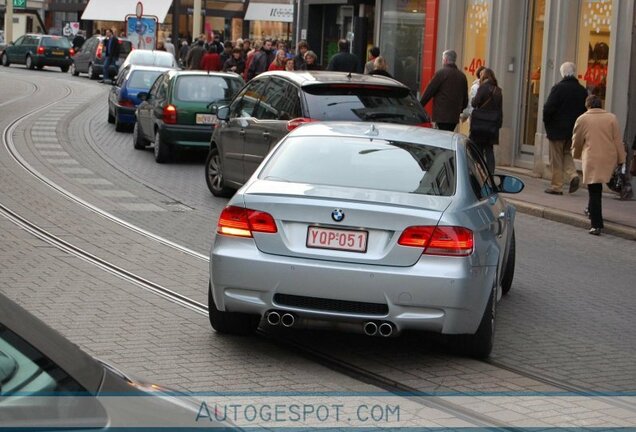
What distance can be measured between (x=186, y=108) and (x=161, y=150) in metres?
0.82

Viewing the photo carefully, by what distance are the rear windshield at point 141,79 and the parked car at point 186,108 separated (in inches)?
201

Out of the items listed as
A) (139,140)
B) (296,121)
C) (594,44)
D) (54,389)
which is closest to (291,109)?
(296,121)

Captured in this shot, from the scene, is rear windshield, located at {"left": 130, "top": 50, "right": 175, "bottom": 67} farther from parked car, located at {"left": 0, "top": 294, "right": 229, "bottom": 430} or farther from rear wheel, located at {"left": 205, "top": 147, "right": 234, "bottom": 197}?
parked car, located at {"left": 0, "top": 294, "right": 229, "bottom": 430}

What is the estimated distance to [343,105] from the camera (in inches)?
557

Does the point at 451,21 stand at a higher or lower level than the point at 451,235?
higher

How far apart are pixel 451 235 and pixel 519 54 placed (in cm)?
1563

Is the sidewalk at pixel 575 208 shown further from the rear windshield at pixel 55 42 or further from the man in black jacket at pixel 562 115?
the rear windshield at pixel 55 42

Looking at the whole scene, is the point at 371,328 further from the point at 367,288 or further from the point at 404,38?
the point at 404,38

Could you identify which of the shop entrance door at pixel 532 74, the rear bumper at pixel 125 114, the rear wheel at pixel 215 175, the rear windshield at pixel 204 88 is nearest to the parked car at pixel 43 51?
the rear bumper at pixel 125 114

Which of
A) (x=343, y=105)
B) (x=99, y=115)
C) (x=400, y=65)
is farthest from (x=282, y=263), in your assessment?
(x=99, y=115)

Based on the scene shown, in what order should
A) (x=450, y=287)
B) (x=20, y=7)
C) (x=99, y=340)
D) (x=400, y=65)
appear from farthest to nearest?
(x=20, y=7), (x=400, y=65), (x=99, y=340), (x=450, y=287)

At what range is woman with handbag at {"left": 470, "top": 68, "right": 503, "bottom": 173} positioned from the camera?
19016 millimetres

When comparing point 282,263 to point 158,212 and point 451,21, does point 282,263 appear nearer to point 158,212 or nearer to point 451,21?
point 158,212

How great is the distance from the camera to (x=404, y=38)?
28234mm
